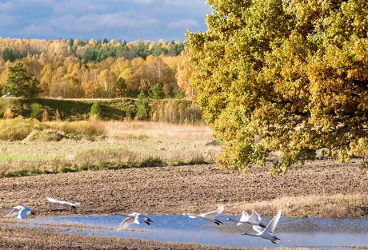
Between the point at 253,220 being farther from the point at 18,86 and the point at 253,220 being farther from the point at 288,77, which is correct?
the point at 18,86

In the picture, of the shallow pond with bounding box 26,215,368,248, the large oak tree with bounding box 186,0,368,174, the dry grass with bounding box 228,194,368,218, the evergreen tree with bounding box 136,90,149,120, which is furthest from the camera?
the evergreen tree with bounding box 136,90,149,120

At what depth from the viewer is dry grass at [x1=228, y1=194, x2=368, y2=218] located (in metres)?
21.1

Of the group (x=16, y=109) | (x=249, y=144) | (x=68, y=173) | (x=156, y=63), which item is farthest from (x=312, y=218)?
(x=156, y=63)

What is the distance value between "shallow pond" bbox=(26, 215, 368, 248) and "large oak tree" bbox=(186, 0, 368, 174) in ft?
7.44

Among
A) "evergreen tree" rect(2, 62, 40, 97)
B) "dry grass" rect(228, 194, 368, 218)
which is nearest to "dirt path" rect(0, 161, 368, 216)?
"dry grass" rect(228, 194, 368, 218)

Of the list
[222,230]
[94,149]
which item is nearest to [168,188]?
[222,230]

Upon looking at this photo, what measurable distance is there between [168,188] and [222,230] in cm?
904

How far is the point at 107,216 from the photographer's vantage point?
842 inches

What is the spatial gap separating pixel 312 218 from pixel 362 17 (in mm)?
7582

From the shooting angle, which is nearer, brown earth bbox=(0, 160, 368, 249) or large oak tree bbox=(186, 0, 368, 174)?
large oak tree bbox=(186, 0, 368, 174)

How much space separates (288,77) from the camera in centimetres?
1745

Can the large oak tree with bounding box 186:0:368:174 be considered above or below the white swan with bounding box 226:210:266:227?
above

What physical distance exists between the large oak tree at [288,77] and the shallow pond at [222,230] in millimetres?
2269

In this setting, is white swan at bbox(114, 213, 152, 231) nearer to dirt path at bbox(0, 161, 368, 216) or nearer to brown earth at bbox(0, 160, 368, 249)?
brown earth at bbox(0, 160, 368, 249)
